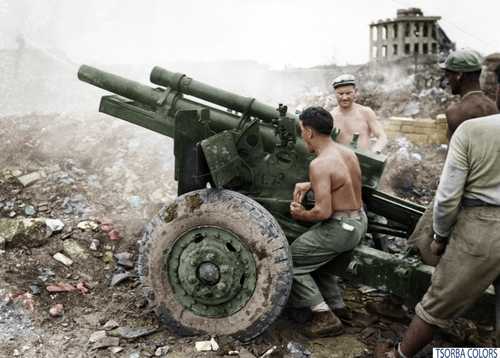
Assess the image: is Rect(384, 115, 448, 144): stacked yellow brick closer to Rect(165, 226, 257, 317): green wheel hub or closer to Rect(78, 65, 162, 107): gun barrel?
Rect(78, 65, 162, 107): gun barrel

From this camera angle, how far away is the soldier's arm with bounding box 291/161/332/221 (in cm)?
356

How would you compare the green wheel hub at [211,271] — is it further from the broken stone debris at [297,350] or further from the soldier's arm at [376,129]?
the soldier's arm at [376,129]

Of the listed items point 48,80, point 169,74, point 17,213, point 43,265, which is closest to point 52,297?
point 43,265

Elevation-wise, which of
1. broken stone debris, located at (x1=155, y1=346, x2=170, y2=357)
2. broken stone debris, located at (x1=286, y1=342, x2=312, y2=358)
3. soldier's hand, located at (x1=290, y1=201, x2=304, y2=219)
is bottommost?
broken stone debris, located at (x1=286, y1=342, x2=312, y2=358)

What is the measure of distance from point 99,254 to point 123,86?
1.66m

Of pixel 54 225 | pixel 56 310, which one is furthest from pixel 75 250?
pixel 56 310

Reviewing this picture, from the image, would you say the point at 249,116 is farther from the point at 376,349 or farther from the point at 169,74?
the point at 376,349

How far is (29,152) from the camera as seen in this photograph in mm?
6898

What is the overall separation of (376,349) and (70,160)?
4.96 metres

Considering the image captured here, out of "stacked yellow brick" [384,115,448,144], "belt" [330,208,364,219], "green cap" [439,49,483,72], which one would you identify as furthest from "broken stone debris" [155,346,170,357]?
"stacked yellow brick" [384,115,448,144]

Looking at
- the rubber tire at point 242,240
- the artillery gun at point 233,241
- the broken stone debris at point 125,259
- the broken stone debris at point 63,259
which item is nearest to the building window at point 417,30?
the artillery gun at point 233,241

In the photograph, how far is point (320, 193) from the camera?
3.60 m

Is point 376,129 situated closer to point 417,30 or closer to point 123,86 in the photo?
point 123,86

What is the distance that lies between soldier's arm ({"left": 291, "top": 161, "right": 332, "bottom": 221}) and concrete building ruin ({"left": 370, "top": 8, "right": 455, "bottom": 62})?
50.9 ft
